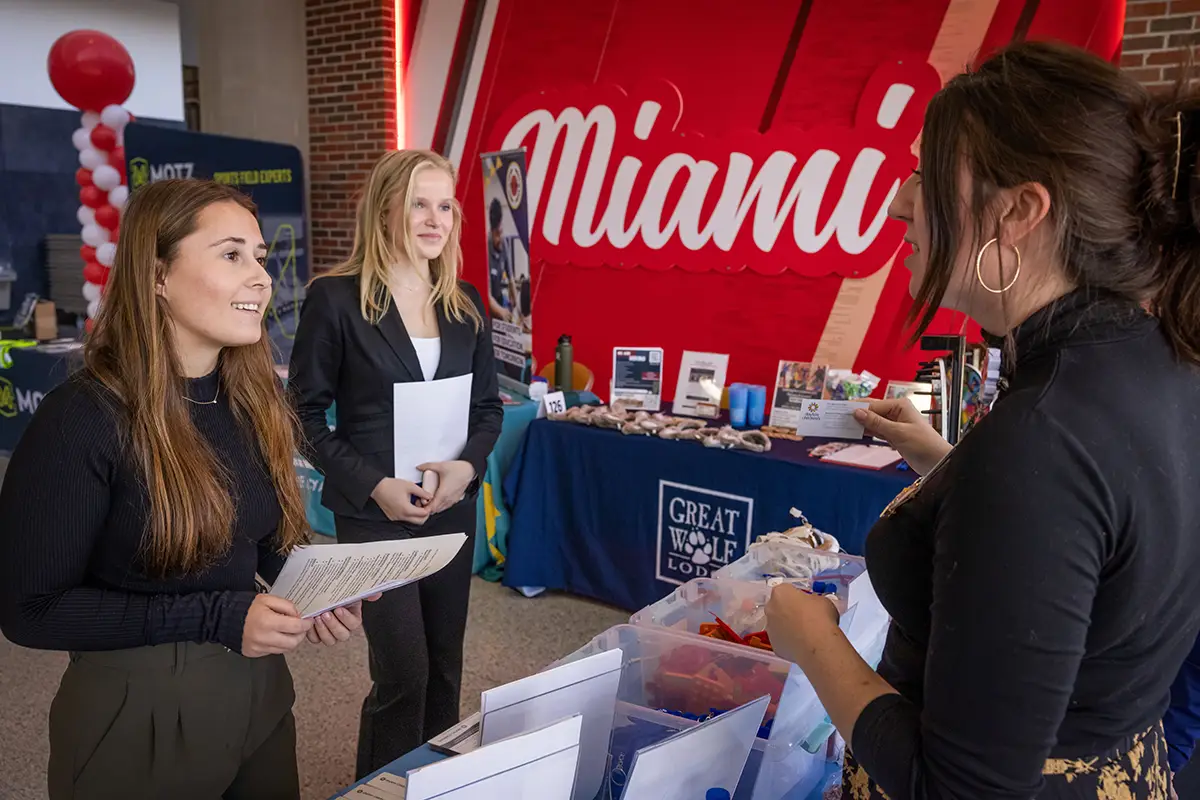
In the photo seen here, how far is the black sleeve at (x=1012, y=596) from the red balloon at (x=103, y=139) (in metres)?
5.64

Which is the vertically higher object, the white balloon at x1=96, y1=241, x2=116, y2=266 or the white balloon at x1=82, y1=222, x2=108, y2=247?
the white balloon at x1=82, y1=222, x2=108, y2=247

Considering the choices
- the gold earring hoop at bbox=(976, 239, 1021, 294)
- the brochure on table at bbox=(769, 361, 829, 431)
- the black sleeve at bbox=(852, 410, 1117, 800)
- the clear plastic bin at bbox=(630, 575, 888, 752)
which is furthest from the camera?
the brochure on table at bbox=(769, 361, 829, 431)

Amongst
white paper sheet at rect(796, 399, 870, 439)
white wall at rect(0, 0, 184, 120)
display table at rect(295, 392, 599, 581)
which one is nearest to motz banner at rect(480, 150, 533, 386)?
display table at rect(295, 392, 599, 581)

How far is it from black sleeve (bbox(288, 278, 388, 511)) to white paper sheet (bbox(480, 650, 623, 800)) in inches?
41.1

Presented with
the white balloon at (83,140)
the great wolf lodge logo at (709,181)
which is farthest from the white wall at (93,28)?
the great wolf lodge logo at (709,181)

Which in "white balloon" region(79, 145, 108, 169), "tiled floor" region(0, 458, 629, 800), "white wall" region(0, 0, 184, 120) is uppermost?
"white wall" region(0, 0, 184, 120)

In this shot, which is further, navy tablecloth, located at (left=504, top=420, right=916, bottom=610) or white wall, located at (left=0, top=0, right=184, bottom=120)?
white wall, located at (left=0, top=0, right=184, bottom=120)

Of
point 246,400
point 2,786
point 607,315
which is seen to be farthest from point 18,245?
point 246,400

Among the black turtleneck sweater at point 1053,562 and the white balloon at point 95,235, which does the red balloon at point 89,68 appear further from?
the black turtleneck sweater at point 1053,562

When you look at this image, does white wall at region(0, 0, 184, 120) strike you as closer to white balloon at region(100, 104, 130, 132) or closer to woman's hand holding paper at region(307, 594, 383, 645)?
white balloon at region(100, 104, 130, 132)

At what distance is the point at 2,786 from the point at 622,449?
2.25 m

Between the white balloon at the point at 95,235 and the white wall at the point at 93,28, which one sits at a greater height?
the white wall at the point at 93,28

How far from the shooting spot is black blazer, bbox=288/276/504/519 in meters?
2.05

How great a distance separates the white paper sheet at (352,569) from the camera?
1.29 metres
